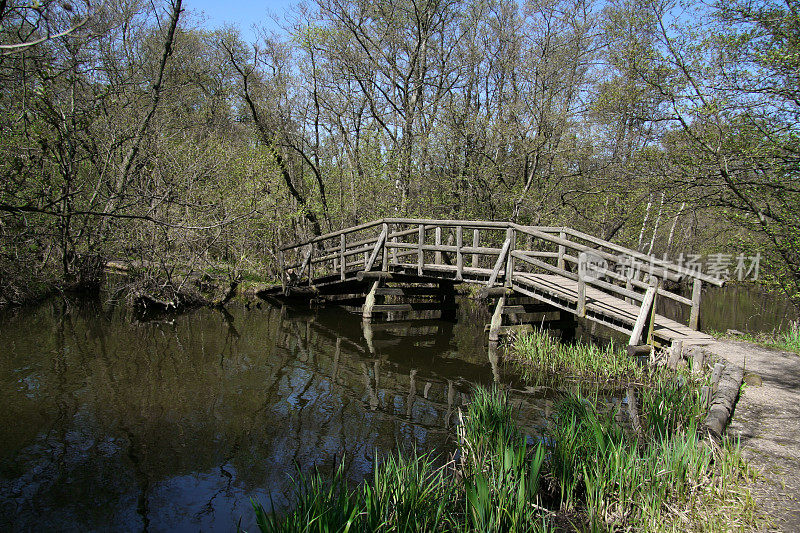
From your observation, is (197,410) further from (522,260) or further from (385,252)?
(385,252)

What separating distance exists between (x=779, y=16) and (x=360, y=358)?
9.61m

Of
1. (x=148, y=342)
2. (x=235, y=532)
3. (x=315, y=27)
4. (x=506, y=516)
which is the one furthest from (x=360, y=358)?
(x=315, y=27)

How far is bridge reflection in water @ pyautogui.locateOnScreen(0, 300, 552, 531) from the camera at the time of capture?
485 cm

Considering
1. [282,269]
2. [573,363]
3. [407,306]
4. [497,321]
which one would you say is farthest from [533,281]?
[282,269]

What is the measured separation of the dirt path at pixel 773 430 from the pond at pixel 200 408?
2013 mm

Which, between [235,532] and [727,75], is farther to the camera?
[727,75]

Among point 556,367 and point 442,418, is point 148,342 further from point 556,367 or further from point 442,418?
point 556,367

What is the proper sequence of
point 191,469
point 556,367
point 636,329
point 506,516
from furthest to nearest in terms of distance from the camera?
point 556,367 < point 636,329 < point 191,469 < point 506,516

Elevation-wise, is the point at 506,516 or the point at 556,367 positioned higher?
the point at 506,516

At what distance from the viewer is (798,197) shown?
977 cm

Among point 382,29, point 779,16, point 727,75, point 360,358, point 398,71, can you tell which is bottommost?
point 360,358

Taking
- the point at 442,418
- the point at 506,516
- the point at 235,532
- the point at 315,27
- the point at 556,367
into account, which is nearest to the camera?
the point at 506,516

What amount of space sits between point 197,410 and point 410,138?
15227 millimetres

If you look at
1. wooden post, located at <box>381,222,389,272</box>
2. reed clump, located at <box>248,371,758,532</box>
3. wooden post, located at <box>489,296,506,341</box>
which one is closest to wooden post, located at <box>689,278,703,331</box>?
wooden post, located at <box>489,296,506,341</box>
